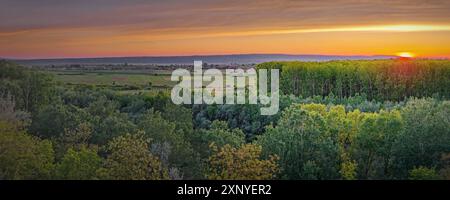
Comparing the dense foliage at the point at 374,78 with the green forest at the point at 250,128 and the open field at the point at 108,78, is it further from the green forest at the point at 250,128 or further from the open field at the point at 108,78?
the open field at the point at 108,78

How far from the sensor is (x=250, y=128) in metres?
9.73

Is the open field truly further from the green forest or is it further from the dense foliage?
the dense foliage

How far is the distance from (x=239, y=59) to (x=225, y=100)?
2.30ft

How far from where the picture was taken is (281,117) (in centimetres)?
955

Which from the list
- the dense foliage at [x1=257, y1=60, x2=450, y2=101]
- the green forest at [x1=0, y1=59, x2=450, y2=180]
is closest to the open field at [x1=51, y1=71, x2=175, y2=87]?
the green forest at [x1=0, y1=59, x2=450, y2=180]

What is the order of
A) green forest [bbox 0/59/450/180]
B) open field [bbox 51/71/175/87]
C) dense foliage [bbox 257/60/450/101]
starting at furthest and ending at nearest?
dense foliage [bbox 257/60/450/101], open field [bbox 51/71/175/87], green forest [bbox 0/59/450/180]

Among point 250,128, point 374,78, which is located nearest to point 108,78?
point 250,128

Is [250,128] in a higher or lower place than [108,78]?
lower

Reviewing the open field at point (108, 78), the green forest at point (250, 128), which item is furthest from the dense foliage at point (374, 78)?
the open field at point (108, 78)

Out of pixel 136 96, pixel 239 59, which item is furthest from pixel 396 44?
pixel 136 96

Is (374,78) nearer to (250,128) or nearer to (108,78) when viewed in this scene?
(250,128)

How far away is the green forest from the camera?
9156 mm

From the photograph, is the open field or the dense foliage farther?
the dense foliage

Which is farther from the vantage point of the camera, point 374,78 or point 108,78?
point 374,78
